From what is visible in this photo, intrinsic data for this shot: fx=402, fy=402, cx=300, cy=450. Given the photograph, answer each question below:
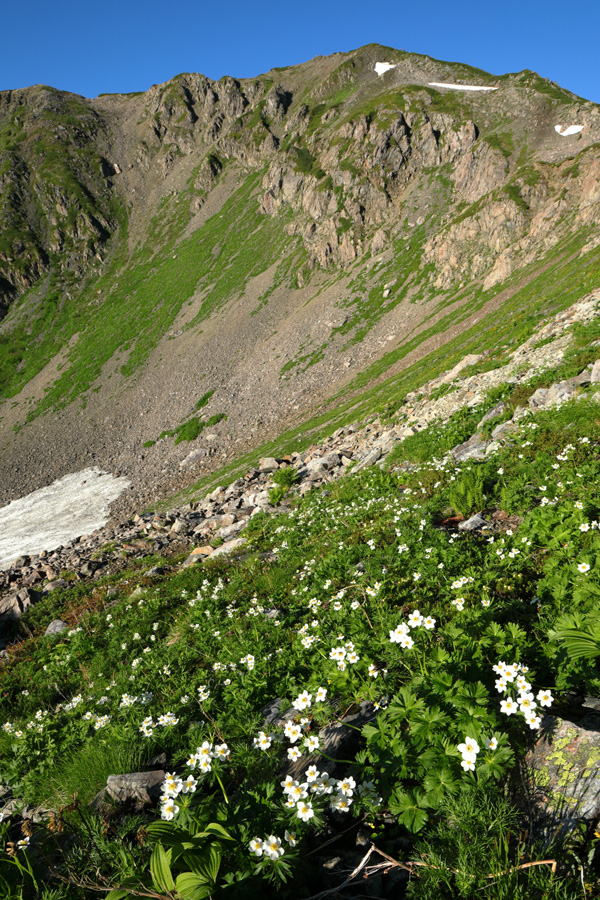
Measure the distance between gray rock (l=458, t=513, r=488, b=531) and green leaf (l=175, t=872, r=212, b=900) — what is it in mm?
6423

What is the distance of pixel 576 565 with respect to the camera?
519 centimetres

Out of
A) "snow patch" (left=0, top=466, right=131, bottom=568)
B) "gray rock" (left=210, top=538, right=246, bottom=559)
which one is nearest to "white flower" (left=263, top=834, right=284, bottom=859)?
"gray rock" (left=210, top=538, right=246, bottom=559)

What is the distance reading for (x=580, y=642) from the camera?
3.98 m

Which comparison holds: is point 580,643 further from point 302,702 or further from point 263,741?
point 263,741

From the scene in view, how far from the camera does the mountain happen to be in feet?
144

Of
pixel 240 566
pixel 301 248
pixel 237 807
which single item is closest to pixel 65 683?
pixel 240 566

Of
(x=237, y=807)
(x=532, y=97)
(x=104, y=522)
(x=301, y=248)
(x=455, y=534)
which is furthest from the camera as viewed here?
(x=301, y=248)

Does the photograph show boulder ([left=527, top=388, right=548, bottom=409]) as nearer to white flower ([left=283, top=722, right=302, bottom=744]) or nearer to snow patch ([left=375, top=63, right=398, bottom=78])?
white flower ([left=283, top=722, right=302, bottom=744])

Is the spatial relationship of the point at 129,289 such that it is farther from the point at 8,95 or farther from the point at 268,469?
the point at 8,95

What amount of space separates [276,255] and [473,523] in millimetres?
82591

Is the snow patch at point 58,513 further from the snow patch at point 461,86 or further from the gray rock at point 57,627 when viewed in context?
the snow patch at point 461,86

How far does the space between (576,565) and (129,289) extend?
111m

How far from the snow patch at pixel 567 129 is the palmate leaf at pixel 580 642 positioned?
254 ft

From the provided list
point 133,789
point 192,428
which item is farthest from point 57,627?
point 192,428
